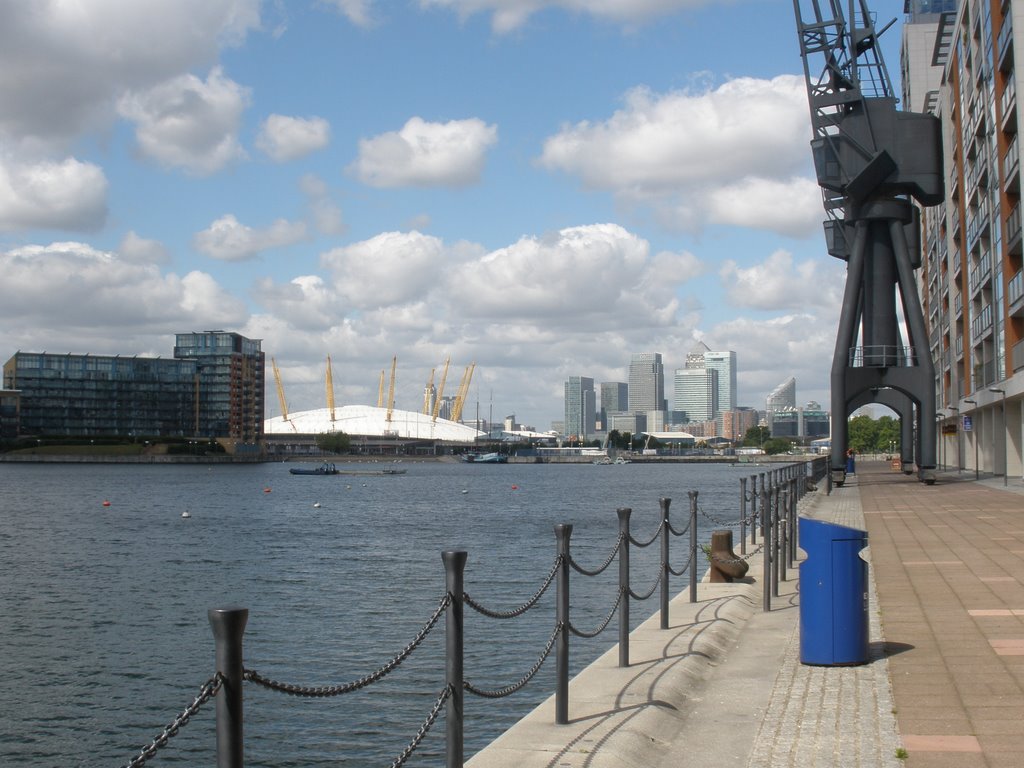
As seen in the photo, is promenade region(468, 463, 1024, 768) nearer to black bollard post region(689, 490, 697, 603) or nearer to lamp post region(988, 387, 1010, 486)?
black bollard post region(689, 490, 697, 603)

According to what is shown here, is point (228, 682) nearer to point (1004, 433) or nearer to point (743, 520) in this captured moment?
point (743, 520)

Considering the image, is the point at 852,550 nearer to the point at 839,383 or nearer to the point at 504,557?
the point at 504,557

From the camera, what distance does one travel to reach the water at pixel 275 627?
14.0 metres

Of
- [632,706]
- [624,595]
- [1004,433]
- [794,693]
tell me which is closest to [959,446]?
[1004,433]

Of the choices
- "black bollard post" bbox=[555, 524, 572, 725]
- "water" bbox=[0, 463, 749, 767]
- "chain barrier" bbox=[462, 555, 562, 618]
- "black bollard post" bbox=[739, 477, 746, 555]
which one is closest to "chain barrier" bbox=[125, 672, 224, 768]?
"chain barrier" bbox=[462, 555, 562, 618]

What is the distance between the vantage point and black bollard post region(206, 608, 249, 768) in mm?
4172

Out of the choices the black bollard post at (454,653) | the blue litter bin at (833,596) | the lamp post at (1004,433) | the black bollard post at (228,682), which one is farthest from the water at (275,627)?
the lamp post at (1004,433)

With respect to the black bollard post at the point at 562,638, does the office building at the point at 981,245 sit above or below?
above

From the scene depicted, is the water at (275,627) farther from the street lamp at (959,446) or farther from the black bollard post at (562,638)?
the street lamp at (959,446)

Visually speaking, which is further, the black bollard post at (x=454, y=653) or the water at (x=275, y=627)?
the water at (x=275, y=627)

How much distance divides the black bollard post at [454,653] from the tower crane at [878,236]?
46814 mm

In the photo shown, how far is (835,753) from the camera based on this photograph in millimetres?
7273

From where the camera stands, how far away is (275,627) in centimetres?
2189

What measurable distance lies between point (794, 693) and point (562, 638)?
2.19m
